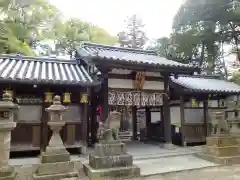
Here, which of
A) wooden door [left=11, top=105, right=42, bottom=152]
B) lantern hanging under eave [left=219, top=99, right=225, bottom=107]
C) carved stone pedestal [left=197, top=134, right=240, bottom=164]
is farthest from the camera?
lantern hanging under eave [left=219, top=99, right=225, bottom=107]

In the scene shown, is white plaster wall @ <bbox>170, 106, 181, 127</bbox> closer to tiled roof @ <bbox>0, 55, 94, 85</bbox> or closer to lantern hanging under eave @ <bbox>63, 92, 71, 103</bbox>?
tiled roof @ <bbox>0, 55, 94, 85</bbox>

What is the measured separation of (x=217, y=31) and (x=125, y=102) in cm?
1368

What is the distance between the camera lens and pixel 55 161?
602 centimetres

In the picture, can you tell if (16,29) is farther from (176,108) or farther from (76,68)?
(176,108)

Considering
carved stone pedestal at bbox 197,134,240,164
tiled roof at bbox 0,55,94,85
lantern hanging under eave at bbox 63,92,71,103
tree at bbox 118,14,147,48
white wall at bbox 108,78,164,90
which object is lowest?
carved stone pedestal at bbox 197,134,240,164

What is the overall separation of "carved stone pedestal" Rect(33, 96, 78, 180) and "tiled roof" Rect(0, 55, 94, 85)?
2.67m

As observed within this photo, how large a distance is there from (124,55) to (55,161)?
285 inches

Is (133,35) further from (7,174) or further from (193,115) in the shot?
(7,174)

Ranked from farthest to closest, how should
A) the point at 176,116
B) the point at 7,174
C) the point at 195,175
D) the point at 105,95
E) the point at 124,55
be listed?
the point at 176,116 → the point at 124,55 → the point at 105,95 → the point at 195,175 → the point at 7,174

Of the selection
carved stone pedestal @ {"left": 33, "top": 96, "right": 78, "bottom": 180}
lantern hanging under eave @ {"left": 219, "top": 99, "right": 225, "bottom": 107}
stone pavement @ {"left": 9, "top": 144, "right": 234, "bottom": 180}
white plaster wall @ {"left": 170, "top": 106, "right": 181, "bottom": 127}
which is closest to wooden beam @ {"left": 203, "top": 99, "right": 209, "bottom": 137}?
white plaster wall @ {"left": 170, "top": 106, "right": 181, "bottom": 127}

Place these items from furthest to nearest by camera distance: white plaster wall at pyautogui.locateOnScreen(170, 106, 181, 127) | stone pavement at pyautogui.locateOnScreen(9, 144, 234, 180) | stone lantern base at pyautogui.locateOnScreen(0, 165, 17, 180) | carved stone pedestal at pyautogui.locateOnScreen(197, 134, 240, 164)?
white plaster wall at pyautogui.locateOnScreen(170, 106, 181, 127), carved stone pedestal at pyautogui.locateOnScreen(197, 134, 240, 164), stone pavement at pyautogui.locateOnScreen(9, 144, 234, 180), stone lantern base at pyautogui.locateOnScreen(0, 165, 17, 180)

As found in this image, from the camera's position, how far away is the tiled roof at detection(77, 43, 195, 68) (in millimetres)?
9336

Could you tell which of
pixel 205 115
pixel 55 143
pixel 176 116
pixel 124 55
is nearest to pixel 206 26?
pixel 205 115

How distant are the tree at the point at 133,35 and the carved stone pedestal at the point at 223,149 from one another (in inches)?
1148
